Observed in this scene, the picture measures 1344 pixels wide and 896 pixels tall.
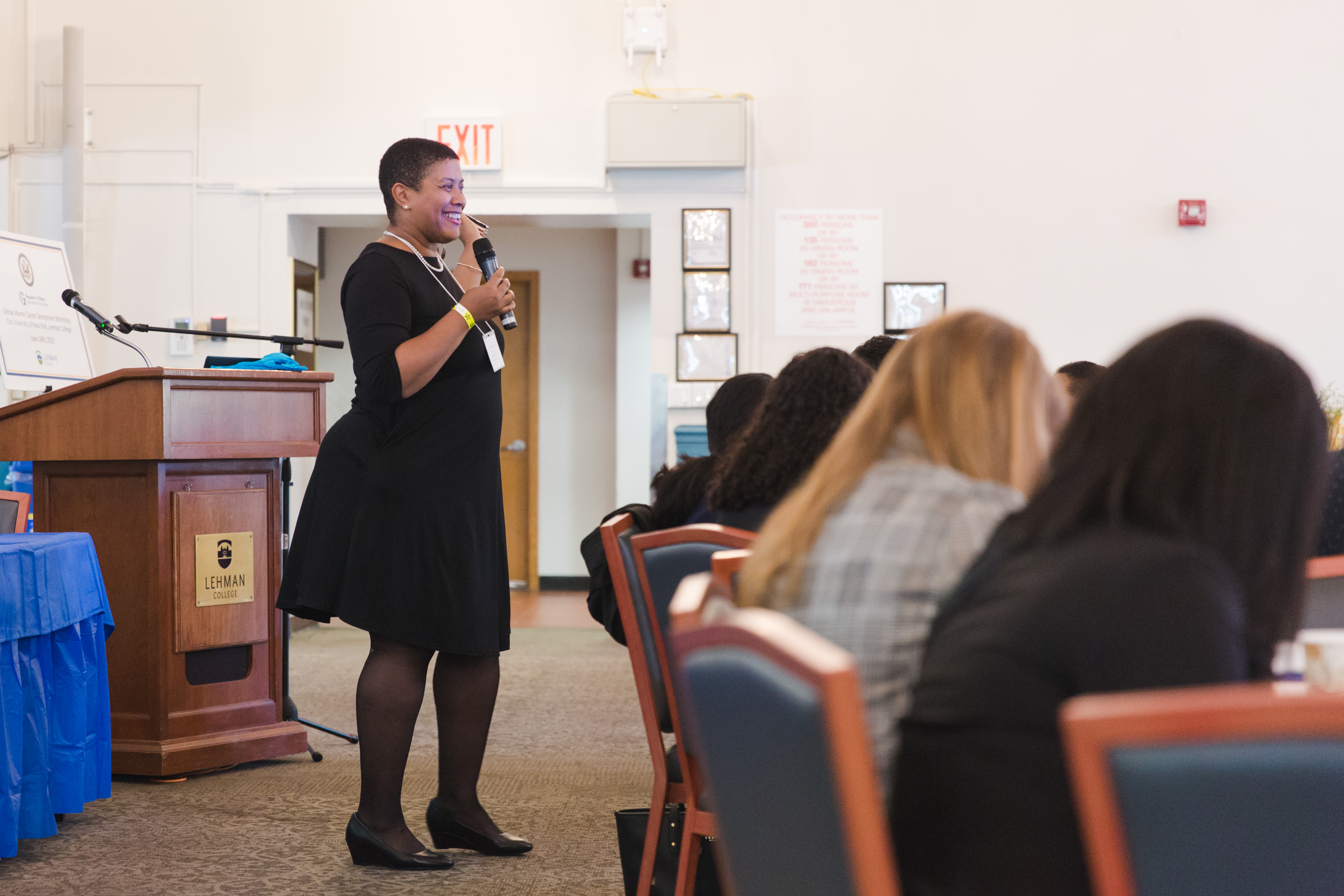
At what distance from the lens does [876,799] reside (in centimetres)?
74

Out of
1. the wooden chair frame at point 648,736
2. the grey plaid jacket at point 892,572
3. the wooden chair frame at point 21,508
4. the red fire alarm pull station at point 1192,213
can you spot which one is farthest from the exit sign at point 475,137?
the grey plaid jacket at point 892,572

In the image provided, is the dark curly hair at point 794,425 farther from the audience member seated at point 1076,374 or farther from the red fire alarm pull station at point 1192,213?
the red fire alarm pull station at point 1192,213

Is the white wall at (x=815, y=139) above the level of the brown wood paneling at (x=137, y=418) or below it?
above

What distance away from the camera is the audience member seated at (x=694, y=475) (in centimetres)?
219

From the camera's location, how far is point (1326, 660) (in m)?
1.00

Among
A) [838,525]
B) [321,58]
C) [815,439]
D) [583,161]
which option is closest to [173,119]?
[321,58]

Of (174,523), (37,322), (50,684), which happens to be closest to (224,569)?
(174,523)

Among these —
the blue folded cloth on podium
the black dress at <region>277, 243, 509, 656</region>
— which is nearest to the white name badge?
the black dress at <region>277, 243, 509, 656</region>

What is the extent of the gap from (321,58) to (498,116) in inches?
36.9

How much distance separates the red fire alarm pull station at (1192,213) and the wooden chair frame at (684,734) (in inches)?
188

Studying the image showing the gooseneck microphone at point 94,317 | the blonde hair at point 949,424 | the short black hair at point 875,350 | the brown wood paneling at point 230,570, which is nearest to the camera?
the blonde hair at point 949,424

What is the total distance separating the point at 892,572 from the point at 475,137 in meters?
5.40

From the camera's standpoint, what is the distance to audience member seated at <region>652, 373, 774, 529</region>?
219 cm

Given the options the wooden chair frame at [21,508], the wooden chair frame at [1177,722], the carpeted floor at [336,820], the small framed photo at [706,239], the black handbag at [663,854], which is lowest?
the carpeted floor at [336,820]
